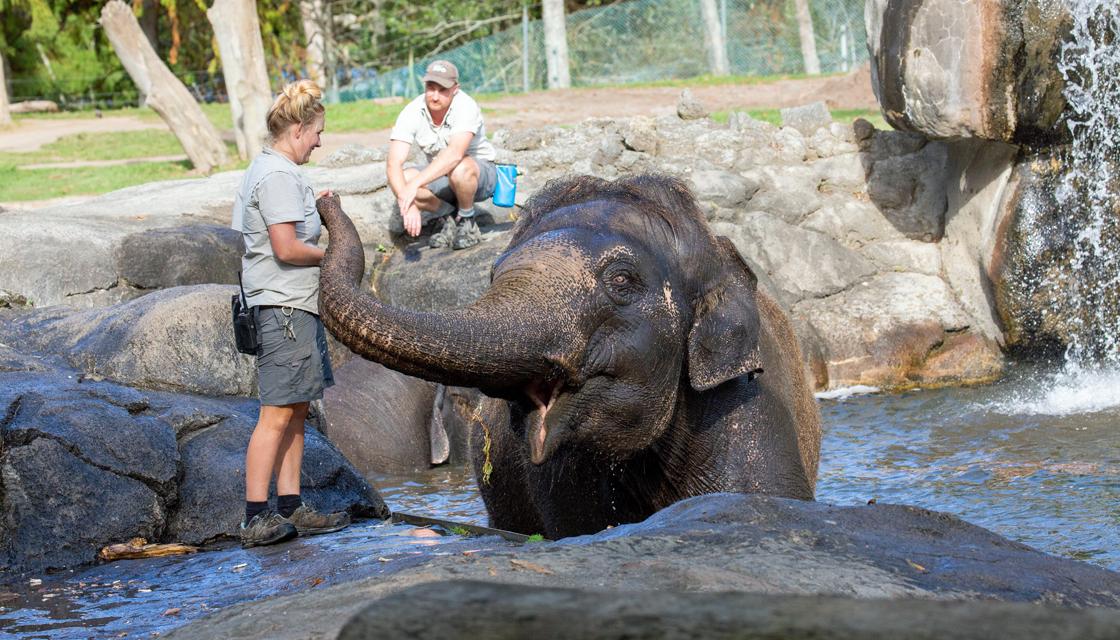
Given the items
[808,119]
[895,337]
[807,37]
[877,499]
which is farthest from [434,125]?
[807,37]

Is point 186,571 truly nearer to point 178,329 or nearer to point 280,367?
point 280,367

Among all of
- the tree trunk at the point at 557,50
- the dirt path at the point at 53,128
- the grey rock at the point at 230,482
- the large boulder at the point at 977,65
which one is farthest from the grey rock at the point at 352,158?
the tree trunk at the point at 557,50

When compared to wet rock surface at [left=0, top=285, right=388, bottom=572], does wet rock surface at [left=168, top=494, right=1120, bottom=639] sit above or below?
above

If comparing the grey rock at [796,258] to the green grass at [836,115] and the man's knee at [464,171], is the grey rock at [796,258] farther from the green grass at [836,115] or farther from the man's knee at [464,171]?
the green grass at [836,115]

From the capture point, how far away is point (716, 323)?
4.75 meters

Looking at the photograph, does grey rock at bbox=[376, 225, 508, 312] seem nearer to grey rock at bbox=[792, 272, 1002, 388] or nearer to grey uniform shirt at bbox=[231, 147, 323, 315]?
grey rock at bbox=[792, 272, 1002, 388]

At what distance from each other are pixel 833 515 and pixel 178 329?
5153mm

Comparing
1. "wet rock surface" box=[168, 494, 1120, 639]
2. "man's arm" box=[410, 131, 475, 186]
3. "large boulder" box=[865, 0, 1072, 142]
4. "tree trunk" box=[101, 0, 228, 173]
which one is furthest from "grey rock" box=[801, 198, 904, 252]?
"wet rock surface" box=[168, 494, 1120, 639]

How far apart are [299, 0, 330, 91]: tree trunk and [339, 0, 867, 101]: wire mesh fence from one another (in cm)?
256

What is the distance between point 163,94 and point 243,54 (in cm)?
153

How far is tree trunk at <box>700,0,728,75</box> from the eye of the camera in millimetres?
28688

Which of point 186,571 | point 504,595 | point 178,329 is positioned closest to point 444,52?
point 178,329

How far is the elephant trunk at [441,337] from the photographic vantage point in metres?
3.84

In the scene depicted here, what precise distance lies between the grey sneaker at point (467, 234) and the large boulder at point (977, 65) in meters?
4.22
